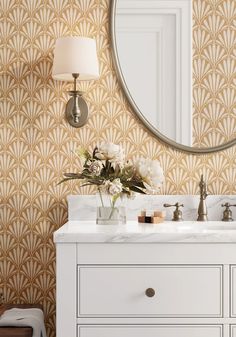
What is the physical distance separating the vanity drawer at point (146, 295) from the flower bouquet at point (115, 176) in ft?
1.17

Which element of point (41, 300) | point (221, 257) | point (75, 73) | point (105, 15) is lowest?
point (41, 300)

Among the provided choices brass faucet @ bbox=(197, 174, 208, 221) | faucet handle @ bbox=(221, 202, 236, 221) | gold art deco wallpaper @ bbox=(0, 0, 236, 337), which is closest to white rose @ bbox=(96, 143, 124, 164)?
gold art deco wallpaper @ bbox=(0, 0, 236, 337)

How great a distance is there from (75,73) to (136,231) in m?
0.76

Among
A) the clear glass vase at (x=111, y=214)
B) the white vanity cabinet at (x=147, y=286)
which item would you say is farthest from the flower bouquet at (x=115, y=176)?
the white vanity cabinet at (x=147, y=286)

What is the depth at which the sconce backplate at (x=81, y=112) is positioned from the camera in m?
2.71

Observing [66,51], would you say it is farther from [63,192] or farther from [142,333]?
[142,333]

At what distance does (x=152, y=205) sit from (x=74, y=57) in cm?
72

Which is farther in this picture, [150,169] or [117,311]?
[150,169]

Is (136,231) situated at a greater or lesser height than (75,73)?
lesser

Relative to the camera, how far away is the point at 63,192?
8.97 feet

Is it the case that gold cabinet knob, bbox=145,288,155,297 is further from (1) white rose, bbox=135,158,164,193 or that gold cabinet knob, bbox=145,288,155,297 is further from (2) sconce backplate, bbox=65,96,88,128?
(2) sconce backplate, bbox=65,96,88,128

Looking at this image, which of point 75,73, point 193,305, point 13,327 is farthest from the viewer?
point 75,73

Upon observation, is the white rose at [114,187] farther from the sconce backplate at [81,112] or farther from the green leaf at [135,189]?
Result: the sconce backplate at [81,112]

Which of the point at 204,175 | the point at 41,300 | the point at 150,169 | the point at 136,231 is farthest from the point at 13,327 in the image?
the point at 204,175
